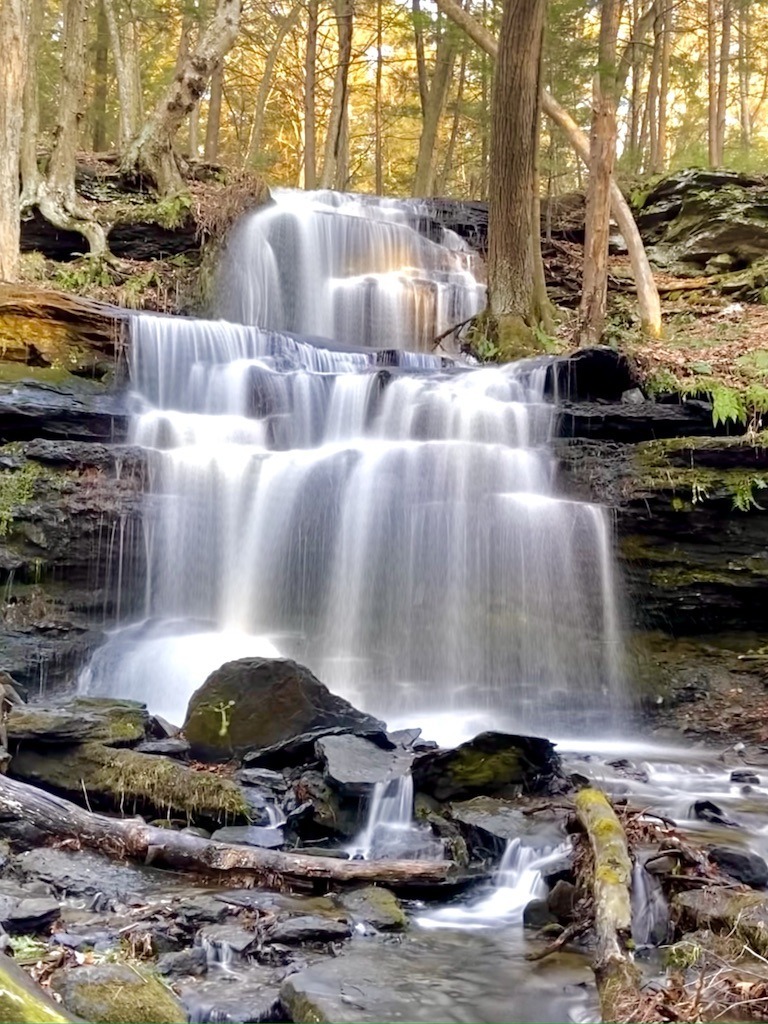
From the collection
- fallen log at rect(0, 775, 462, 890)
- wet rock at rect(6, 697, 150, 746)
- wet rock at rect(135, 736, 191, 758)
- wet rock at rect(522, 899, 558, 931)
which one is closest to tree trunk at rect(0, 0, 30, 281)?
wet rock at rect(6, 697, 150, 746)

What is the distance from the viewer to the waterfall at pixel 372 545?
26.9 feet

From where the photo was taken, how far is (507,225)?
42.3ft

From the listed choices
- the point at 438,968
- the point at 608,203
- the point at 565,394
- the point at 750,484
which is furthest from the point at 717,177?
the point at 438,968

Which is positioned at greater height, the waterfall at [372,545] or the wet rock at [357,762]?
the waterfall at [372,545]

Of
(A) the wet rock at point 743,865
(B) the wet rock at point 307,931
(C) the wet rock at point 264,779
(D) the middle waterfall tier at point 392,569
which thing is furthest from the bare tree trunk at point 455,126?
(B) the wet rock at point 307,931

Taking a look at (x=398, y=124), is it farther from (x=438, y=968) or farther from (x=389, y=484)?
(x=438, y=968)

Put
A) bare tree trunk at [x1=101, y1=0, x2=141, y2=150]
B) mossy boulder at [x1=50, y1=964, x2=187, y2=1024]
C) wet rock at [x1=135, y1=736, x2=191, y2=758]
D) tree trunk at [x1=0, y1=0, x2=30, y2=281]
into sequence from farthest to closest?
bare tree trunk at [x1=101, y1=0, x2=141, y2=150] → tree trunk at [x1=0, y1=0, x2=30, y2=281] → wet rock at [x1=135, y1=736, x2=191, y2=758] → mossy boulder at [x1=50, y1=964, x2=187, y2=1024]

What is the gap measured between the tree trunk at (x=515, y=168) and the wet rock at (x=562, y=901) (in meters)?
9.33

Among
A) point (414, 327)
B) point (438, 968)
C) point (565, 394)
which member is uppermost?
point (414, 327)

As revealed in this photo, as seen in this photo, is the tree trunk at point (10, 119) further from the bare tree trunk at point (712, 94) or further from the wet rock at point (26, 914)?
the bare tree trunk at point (712, 94)

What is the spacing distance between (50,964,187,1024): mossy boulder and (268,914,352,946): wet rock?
2.43 ft

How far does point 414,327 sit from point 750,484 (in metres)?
7.55

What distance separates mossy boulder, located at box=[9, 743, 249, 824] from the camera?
5.21 m

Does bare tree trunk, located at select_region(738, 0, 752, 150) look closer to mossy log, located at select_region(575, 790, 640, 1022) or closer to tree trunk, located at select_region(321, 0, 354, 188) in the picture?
tree trunk, located at select_region(321, 0, 354, 188)
